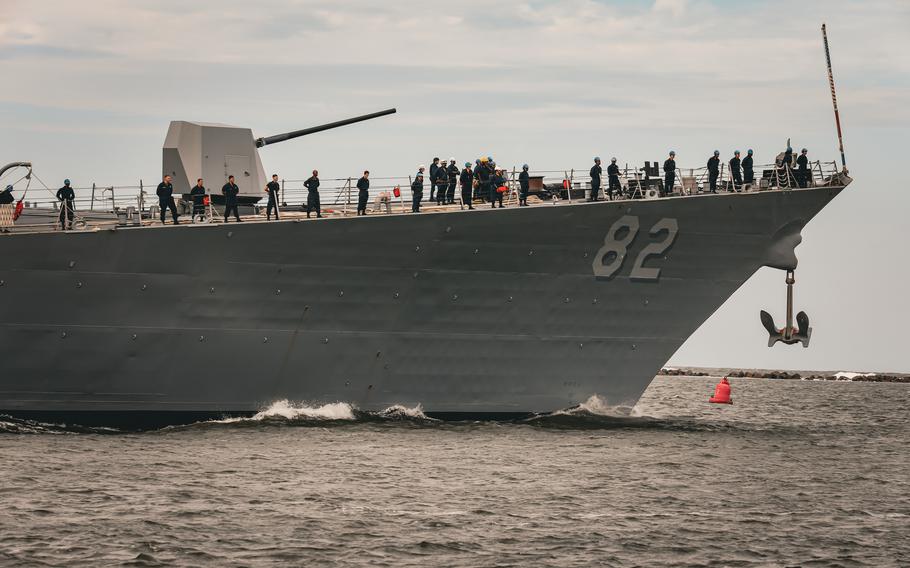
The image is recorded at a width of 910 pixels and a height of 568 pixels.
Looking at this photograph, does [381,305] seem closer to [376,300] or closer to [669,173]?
[376,300]

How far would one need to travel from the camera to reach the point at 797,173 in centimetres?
3031

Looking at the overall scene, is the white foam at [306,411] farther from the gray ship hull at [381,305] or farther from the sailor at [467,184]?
the sailor at [467,184]

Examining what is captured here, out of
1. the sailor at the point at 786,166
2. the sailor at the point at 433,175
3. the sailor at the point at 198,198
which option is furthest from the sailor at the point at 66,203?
the sailor at the point at 786,166

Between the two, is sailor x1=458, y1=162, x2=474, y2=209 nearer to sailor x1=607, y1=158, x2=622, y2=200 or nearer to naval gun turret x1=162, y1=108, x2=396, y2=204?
sailor x1=607, y1=158, x2=622, y2=200

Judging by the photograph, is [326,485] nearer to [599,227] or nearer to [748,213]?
[599,227]

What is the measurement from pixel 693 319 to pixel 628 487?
8.48 meters

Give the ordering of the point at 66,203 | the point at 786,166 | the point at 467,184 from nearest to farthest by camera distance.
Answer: the point at 66,203 → the point at 467,184 → the point at 786,166

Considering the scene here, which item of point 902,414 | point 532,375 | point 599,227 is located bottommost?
point 902,414

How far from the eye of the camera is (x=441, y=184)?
94.4 feet

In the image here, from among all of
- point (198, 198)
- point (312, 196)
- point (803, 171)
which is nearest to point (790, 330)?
point (803, 171)

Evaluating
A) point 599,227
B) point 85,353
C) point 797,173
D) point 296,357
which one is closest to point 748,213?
point 797,173

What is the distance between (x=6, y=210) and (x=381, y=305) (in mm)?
8443

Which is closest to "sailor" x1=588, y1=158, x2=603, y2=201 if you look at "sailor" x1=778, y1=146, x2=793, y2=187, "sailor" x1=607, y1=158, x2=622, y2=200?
"sailor" x1=607, y1=158, x2=622, y2=200

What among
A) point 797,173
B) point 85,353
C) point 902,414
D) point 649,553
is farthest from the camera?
point 902,414
